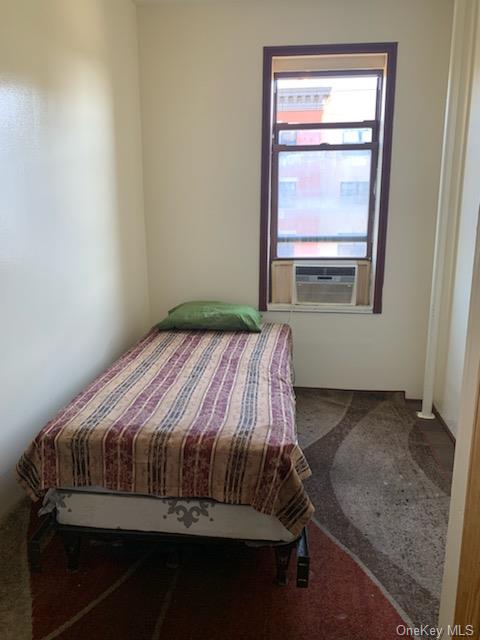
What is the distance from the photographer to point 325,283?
3465 millimetres

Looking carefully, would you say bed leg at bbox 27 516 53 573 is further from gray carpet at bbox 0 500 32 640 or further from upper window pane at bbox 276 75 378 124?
upper window pane at bbox 276 75 378 124

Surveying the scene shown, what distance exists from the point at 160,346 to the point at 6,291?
1.09m

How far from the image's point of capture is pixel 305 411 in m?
3.22

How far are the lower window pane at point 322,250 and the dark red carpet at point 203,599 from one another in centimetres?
219

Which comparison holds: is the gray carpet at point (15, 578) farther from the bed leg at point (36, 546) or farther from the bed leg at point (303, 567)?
the bed leg at point (303, 567)

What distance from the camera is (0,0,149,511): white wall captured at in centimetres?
196

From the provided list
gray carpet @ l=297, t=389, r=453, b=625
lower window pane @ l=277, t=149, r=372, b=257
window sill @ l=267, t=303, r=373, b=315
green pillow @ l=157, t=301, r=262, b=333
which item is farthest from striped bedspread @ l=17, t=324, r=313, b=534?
lower window pane @ l=277, t=149, r=372, b=257

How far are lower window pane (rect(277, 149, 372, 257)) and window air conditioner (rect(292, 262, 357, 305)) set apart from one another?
11 centimetres

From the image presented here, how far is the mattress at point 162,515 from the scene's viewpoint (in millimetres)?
1664

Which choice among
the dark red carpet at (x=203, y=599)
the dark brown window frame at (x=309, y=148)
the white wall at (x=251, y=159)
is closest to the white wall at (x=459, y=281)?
the white wall at (x=251, y=159)

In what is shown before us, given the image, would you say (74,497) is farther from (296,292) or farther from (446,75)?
(446,75)

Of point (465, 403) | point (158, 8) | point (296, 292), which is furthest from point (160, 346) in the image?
point (158, 8)

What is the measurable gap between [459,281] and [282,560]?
2.07m

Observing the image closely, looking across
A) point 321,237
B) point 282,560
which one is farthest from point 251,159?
point 282,560
